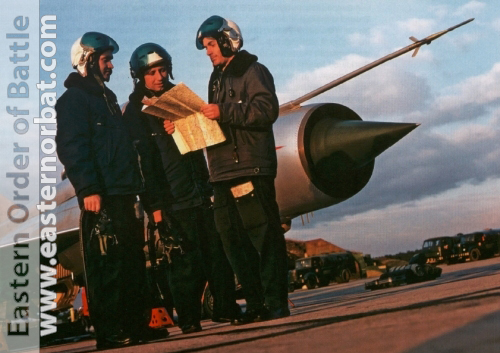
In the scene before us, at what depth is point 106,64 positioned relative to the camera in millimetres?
4430

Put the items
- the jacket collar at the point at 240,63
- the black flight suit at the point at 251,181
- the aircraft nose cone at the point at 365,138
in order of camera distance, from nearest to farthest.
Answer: the black flight suit at the point at 251,181, the jacket collar at the point at 240,63, the aircraft nose cone at the point at 365,138

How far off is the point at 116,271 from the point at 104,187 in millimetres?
549

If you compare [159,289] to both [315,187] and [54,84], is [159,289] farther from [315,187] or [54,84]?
[54,84]

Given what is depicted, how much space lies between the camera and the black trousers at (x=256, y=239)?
4.01m

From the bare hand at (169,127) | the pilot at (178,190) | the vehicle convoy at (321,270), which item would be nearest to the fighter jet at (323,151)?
the pilot at (178,190)

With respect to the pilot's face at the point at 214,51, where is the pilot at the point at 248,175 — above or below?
below

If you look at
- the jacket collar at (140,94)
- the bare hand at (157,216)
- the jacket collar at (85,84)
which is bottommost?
the bare hand at (157,216)

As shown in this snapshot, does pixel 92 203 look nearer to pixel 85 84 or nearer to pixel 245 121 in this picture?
pixel 85 84

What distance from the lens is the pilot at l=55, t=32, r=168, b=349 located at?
393 centimetres

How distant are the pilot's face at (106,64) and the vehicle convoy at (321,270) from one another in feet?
61.6

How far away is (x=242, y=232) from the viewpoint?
4309 mm

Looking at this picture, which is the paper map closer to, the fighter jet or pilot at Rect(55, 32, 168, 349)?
pilot at Rect(55, 32, 168, 349)

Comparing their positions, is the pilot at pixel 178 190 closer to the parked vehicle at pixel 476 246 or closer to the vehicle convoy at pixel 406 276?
the vehicle convoy at pixel 406 276

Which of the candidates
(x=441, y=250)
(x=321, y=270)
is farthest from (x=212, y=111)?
(x=441, y=250)
